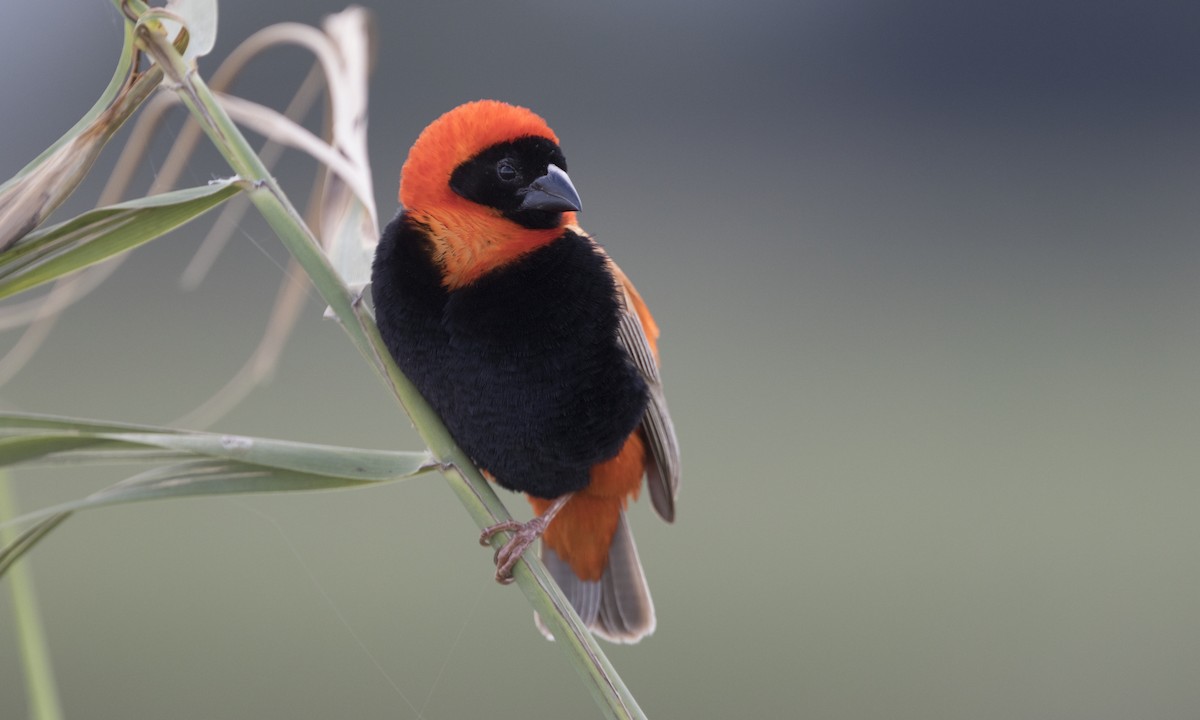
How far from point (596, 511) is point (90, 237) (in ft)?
4.30

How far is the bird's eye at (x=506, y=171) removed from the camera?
5.92 feet

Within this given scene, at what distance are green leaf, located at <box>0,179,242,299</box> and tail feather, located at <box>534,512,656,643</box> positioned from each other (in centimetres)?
139

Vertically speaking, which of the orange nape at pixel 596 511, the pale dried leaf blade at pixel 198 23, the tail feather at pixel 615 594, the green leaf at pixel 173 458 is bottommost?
the tail feather at pixel 615 594

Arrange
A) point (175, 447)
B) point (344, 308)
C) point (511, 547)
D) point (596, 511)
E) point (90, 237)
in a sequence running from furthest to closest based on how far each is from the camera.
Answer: point (596, 511)
point (511, 547)
point (344, 308)
point (90, 237)
point (175, 447)

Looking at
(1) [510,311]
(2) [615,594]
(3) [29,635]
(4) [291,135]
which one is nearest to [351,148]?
(4) [291,135]

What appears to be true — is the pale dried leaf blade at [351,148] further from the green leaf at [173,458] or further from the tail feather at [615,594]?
the tail feather at [615,594]

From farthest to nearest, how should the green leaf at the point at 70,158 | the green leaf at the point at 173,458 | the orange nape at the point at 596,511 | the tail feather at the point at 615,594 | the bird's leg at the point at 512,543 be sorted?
the tail feather at the point at 615,594
the orange nape at the point at 596,511
the bird's leg at the point at 512,543
the green leaf at the point at 70,158
the green leaf at the point at 173,458

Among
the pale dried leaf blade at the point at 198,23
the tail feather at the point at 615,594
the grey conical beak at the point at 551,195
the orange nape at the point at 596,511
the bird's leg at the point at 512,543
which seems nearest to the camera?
the pale dried leaf blade at the point at 198,23

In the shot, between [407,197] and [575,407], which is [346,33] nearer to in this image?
[407,197]

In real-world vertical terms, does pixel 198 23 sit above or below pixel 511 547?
above

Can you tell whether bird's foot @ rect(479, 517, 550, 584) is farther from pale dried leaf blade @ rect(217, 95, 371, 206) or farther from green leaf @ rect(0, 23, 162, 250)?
green leaf @ rect(0, 23, 162, 250)

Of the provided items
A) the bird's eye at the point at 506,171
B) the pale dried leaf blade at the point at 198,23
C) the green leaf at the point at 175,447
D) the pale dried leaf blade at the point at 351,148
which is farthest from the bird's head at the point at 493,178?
the green leaf at the point at 175,447

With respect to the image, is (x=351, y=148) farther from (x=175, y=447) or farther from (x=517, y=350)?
(x=175, y=447)

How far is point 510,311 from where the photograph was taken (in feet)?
5.50
